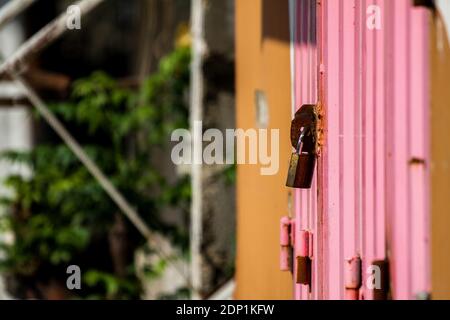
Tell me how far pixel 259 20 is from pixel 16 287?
3253mm

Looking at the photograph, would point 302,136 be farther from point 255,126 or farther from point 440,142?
point 255,126

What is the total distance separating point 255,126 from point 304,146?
1050 millimetres

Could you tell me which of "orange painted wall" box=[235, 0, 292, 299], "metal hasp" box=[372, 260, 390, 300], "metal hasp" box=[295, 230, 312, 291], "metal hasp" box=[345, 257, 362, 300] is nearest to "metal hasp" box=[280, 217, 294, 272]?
"orange painted wall" box=[235, 0, 292, 299]

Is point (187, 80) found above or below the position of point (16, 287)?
above

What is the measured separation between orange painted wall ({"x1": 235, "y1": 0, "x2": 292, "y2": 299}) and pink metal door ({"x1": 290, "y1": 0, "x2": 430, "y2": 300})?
0.36 metres

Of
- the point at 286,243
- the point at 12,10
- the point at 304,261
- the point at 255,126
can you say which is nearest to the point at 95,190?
the point at 12,10

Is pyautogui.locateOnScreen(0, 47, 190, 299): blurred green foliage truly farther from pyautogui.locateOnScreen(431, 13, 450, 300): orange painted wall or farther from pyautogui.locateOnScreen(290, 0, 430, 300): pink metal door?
pyautogui.locateOnScreen(431, 13, 450, 300): orange painted wall

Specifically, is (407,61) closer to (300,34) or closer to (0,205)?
(300,34)

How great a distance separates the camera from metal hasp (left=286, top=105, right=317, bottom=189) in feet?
7.29

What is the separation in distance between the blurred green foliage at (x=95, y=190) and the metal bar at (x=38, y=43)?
38.1 inches

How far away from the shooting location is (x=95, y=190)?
5082 millimetres
